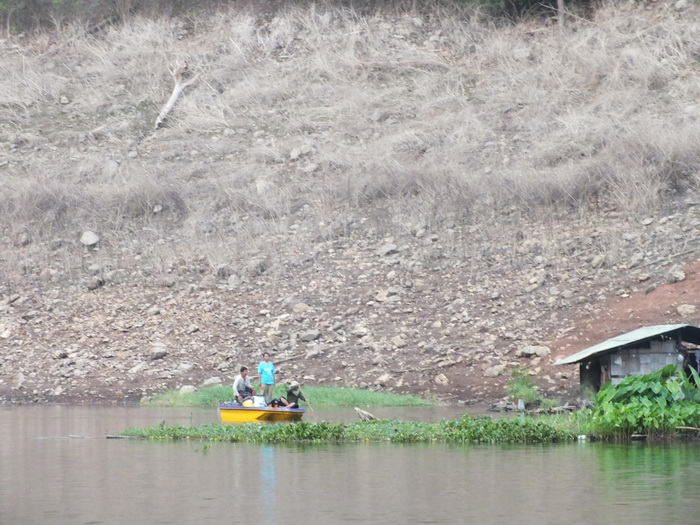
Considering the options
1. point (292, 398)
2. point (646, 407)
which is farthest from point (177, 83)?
point (646, 407)

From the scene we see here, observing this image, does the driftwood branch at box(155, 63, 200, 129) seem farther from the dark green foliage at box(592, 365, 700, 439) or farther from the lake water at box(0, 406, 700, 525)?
the dark green foliage at box(592, 365, 700, 439)

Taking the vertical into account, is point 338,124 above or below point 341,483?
above

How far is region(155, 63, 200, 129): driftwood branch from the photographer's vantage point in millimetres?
41281

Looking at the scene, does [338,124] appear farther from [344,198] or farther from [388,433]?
[388,433]

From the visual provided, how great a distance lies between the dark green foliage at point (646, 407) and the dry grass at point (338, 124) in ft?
44.8

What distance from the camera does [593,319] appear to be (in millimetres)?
28391

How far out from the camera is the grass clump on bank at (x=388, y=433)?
1928 cm

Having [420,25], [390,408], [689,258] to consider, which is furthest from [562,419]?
[420,25]

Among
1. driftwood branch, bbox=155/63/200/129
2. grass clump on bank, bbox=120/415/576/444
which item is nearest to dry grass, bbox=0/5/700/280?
driftwood branch, bbox=155/63/200/129

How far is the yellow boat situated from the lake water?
2.58m

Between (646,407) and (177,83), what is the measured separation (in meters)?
27.2

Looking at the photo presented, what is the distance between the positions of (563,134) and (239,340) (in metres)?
12.5

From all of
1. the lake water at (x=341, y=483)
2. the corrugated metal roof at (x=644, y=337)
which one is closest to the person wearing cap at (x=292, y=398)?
the lake water at (x=341, y=483)

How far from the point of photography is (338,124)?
39688 mm
